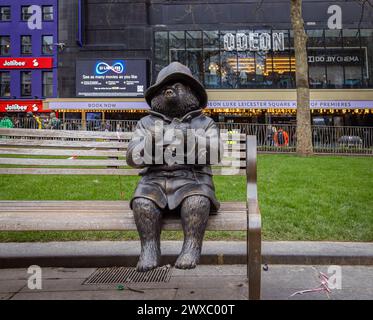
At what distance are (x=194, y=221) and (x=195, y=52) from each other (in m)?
27.9

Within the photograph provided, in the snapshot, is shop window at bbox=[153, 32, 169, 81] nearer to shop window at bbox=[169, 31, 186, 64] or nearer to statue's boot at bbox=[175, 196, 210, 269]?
shop window at bbox=[169, 31, 186, 64]

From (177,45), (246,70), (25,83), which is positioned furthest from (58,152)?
(25,83)

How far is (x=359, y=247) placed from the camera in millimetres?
3896

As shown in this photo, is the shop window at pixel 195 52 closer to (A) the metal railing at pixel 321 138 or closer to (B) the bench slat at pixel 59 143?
(A) the metal railing at pixel 321 138

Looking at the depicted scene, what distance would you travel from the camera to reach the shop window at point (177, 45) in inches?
1156

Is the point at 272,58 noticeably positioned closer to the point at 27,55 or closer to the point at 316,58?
the point at 316,58

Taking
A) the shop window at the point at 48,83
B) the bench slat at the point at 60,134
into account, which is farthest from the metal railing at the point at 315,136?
the shop window at the point at 48,83

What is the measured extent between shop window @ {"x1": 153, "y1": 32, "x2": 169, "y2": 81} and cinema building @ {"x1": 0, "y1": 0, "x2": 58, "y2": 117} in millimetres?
11874

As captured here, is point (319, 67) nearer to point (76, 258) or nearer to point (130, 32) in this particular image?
point (130, 32)

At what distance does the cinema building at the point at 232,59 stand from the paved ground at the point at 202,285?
2525 centimetres

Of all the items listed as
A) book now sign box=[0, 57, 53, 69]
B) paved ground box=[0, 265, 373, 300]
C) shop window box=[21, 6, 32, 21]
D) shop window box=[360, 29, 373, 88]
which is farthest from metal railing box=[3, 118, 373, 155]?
shop window box=[21, 6, 32, 21]

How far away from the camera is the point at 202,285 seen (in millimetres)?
3268
